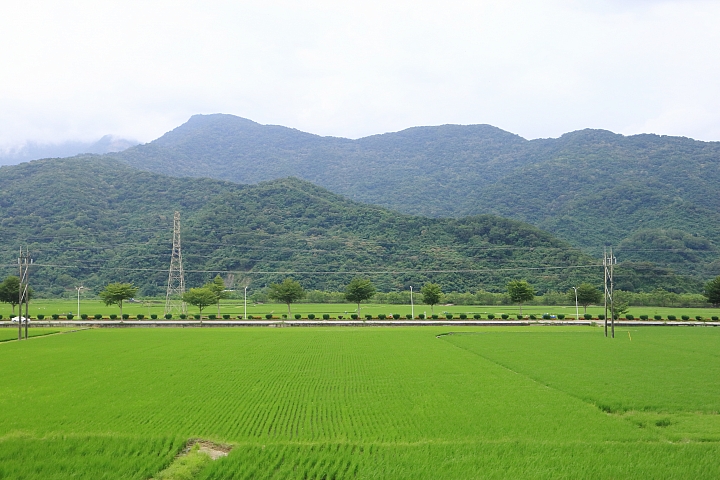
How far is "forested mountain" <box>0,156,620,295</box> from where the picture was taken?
87.4 m

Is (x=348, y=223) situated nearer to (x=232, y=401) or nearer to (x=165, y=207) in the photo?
(x=165, y=207)

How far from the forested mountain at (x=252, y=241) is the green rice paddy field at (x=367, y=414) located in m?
56.4

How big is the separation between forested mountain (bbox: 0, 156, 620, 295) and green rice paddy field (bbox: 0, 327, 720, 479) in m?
56.4

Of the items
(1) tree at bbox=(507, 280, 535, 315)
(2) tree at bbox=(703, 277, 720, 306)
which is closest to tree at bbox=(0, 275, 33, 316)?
(1) tree at bbox=(507, 280, 535, 315)

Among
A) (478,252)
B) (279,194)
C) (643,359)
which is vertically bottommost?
(643,359)

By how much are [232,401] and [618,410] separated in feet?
33.3

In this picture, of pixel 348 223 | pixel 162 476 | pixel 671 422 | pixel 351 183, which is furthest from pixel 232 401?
pixel 351 183

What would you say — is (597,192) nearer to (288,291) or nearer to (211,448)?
(288,291)

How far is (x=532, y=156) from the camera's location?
193m

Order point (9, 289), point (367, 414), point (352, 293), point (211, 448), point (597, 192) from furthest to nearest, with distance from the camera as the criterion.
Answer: point (597, 192) → point (352, 293) → point (9, 289) → point (367, 414) → point (211, 448)

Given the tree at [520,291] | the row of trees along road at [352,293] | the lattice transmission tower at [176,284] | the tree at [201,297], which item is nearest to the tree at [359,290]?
the row of trees along road at [352,293]

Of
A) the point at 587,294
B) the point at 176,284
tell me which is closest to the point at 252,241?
the point at 176,284

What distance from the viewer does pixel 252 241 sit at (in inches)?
3871

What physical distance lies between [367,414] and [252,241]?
8622cm
